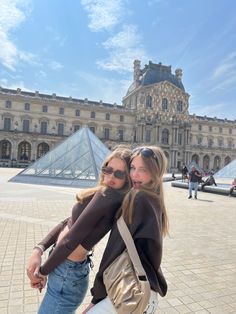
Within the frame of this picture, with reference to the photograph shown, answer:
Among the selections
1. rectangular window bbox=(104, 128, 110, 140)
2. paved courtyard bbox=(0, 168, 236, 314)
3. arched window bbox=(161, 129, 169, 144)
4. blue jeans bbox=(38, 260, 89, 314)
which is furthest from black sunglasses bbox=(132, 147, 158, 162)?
arched window bbox=(161, 129, 169, 144)

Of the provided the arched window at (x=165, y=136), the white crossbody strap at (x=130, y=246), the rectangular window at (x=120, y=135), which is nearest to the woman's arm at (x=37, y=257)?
the white crossbody strap at (x=130, y=246)

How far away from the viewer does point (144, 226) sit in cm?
150

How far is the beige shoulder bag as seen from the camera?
136 cm

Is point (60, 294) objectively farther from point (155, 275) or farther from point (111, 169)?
point (111, 169)

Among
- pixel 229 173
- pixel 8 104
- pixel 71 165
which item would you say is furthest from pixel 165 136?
pixel 71 165

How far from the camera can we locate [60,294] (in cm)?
175

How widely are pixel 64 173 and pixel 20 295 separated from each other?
15075 mm

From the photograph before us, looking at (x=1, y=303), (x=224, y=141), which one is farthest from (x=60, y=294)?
(x=224, y=141)

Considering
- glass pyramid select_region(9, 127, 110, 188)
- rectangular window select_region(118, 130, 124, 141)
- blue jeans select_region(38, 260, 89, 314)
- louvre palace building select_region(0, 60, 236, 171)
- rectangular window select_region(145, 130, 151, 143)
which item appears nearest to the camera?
blue jeans select_region(38, 260, 89, 314)

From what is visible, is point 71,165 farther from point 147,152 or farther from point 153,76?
point 153,76

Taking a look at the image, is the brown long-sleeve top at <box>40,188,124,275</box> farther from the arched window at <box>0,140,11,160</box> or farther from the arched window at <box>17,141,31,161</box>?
the arched window at <box>17,141,31,161</box>

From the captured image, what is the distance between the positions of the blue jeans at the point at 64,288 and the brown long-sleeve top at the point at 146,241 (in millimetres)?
250

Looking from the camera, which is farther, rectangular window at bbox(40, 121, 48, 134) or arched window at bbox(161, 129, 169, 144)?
arched window at bbox(161, 129, 169, 144)

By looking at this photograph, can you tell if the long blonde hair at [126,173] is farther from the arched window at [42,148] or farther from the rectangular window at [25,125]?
the rectangular window at [25,125]
